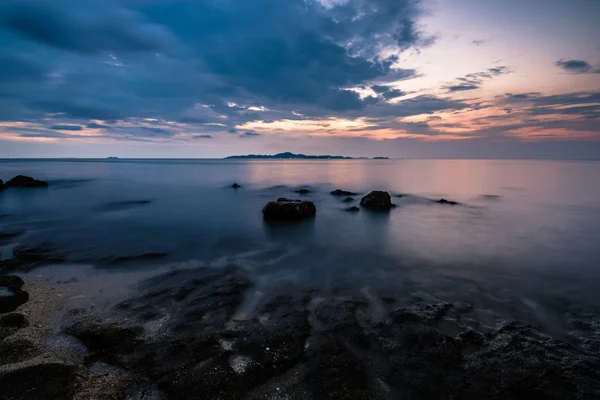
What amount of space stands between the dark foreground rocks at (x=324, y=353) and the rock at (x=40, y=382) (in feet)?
0.15

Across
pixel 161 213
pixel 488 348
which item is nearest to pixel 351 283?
pixel 488 348

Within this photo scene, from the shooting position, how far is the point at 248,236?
58.4ft

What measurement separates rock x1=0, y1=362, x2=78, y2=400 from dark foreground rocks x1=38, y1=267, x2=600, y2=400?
44 millimetres

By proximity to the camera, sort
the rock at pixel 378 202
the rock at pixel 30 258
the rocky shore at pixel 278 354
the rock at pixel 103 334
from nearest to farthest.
Result: the rocky shore at pixel 278 354 < the rock at pixel 103 334 < the rock at pixel 30 258 < the rock at pixel 378 202

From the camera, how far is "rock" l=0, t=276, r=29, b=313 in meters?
8.27

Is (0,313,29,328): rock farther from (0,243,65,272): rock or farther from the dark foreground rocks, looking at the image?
(0,243,65,272): rock

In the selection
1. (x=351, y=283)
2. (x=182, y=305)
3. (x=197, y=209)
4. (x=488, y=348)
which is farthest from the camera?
(x=197, y=209)

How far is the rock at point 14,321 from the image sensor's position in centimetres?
A: 732

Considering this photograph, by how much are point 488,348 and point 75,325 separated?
983 centimetres

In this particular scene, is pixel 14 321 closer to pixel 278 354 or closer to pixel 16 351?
pixel 16 351

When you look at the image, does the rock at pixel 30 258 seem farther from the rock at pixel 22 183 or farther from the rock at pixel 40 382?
→ the rock at pixel 22 183

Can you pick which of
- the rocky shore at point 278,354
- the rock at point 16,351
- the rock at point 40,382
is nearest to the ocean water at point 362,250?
the rocky shore at point 278,354

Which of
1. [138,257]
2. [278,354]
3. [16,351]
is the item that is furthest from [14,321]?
[278,354]

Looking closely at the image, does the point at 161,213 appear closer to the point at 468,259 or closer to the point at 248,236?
the point at 248,236
